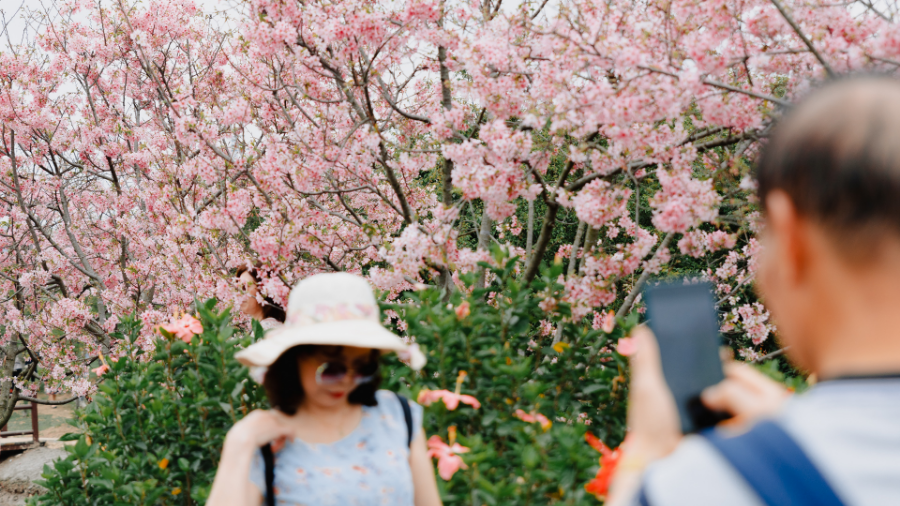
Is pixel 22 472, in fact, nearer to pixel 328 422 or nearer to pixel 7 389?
pixel 7 389

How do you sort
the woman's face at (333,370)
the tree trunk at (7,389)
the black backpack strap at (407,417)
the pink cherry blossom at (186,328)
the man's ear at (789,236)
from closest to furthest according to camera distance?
the man's ear at (789,236) < the woman's face at (333,370) < the black backpack strap at (407,417) < the pink cherry blossom at (186,328) < the tree trunk at (7,389)

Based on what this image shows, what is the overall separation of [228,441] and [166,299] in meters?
8.01

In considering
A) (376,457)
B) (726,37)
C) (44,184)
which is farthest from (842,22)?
(44,184)

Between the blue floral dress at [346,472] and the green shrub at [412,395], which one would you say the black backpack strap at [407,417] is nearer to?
the blue floral dress at [346,472]

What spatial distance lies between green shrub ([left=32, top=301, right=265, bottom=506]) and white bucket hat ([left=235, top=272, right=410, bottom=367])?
97cm

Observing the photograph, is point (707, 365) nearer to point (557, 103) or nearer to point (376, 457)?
point (376, 457)

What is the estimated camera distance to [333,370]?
70.0 inches

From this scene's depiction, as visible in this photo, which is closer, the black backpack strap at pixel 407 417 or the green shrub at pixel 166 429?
the black backpack strap at pixel 407 417

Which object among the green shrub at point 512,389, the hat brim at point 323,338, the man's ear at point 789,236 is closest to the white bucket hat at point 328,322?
the hat brim at point 323,338

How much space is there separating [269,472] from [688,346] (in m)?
1.33

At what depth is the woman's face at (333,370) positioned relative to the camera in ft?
5.85

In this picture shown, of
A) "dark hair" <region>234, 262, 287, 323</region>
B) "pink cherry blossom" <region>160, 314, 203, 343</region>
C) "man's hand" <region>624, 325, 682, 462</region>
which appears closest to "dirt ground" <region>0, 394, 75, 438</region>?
"dark hair" <region>234, 262, 287, 323</region>

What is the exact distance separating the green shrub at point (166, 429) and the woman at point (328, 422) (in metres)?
0.98

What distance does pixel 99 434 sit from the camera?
2891 millimetres
